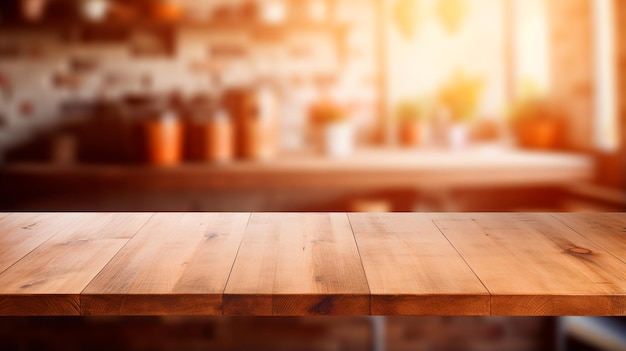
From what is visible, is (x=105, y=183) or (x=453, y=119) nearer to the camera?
(x=105, y=183)

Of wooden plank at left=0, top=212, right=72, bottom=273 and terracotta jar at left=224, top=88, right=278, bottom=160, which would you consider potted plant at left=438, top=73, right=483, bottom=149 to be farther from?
wooden plank at left=0, top=212, right=72, bottom=273

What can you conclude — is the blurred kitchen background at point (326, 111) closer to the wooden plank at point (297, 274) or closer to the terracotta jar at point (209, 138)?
the terracotta jar at point (209, 138)

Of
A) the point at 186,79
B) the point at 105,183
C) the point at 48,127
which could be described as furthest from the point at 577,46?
the point at 48,127

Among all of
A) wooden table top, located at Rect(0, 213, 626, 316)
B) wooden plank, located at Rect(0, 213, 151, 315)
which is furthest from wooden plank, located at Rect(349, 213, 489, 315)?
wooden plank, located at Rect(0, 213, 151, 315)

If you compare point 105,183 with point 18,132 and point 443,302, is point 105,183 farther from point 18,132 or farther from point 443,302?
point 443,302

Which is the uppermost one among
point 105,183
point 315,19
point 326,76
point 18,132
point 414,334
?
point 315,19

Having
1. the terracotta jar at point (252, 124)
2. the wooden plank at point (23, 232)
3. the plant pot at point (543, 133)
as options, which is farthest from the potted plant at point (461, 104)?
the wooden plank at point (23, 232)

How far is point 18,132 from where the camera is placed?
11.5 ft

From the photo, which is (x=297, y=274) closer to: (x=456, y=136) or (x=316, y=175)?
(x=316, y=175)

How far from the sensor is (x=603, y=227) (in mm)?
1259

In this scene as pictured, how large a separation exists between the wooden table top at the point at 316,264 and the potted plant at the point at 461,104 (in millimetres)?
1948

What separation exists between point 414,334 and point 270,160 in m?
1.13

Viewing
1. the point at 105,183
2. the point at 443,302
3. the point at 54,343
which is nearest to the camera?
the point at 443,302

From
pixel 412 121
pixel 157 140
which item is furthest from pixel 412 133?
pixel 157 140
